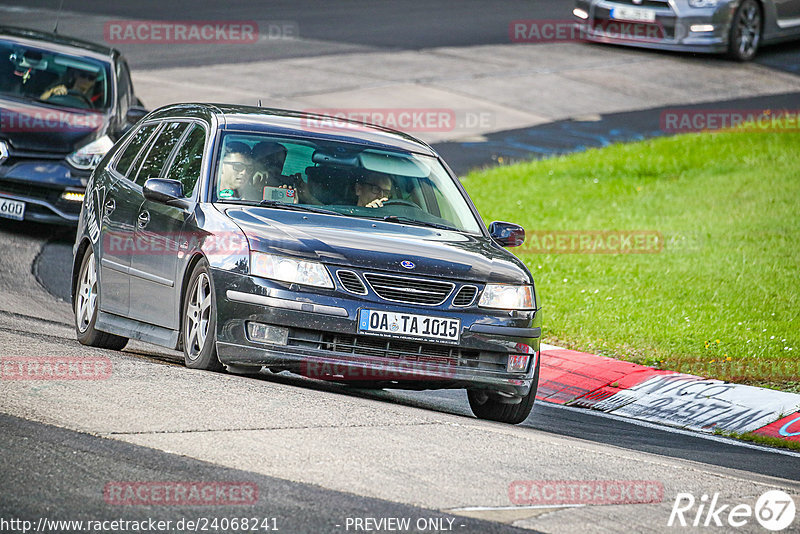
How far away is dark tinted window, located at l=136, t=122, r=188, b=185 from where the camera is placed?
915cm

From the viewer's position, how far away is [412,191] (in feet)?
29.4

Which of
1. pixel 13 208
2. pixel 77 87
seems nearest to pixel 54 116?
pixel 77 87

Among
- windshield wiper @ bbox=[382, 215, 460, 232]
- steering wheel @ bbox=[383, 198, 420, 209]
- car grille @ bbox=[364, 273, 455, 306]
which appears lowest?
car grille @ bbox=[364, 273, 455, 306]

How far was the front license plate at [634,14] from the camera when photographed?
79.5 ft

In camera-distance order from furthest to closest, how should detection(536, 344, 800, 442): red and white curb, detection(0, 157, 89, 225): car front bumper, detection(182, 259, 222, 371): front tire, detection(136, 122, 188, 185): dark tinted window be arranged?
detection(0, 157, 89, 225): car front bumper → detection(536, 344, 800, 442): red and white curb → detection(136, 122, 188, 185): dark tinted window → detection(182, 259, 222, 371): front tire

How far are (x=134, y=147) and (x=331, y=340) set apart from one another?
2.88m

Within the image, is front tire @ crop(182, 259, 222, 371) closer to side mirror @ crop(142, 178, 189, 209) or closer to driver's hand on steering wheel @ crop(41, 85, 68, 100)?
side mirror @ crop(142, 178, 189, 209)

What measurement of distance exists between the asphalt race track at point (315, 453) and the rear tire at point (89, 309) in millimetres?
156

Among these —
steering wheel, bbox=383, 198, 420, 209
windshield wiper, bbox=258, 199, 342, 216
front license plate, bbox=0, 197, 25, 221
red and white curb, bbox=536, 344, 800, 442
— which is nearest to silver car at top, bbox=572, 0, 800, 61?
front license plate, bbox=0, 197, 25, 221

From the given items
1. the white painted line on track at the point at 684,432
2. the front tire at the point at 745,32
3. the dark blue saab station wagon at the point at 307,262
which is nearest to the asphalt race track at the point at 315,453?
the white painted line on track at the point at 684,432

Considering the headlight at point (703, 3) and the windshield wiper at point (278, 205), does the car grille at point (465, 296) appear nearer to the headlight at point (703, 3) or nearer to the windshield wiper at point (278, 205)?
the windshield wiper at point (278, 205)

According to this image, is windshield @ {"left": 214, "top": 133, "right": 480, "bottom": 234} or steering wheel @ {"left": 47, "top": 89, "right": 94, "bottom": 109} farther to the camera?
steering wheel @ {"left": 47, "top": 89, "right": 94, "bottom": 109}

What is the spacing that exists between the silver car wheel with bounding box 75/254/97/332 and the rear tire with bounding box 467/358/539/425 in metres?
2.65

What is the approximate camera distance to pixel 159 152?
928 cm
